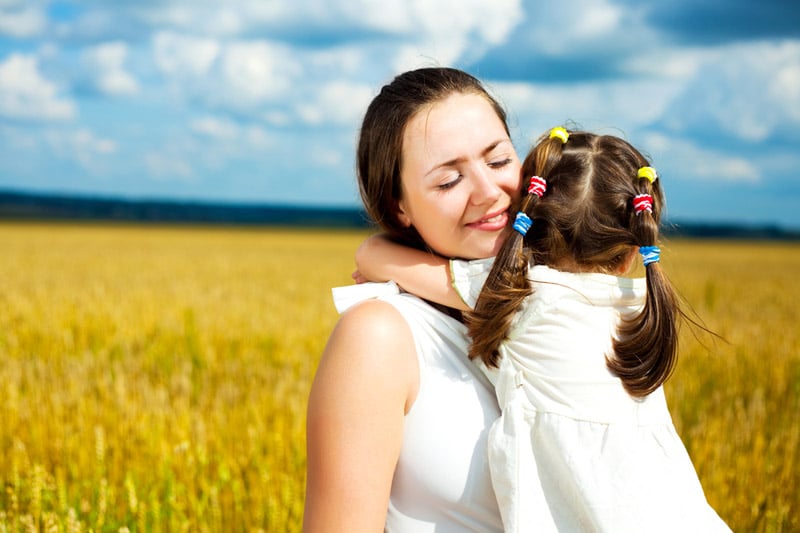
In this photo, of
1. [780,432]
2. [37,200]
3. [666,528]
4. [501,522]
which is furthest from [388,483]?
[37,200]

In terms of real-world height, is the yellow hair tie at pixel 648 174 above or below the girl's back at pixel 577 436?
above

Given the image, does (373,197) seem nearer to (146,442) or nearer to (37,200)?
(146,442)

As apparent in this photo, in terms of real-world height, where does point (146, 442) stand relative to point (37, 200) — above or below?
above

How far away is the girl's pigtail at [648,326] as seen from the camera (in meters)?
1.60

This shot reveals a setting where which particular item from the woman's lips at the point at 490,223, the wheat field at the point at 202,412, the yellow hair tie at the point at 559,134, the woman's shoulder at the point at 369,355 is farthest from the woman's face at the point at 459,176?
the wheat field at the point at 202,412

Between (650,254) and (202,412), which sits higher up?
(650,254)

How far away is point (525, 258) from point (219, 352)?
4789 mm

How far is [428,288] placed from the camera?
1.74 metres

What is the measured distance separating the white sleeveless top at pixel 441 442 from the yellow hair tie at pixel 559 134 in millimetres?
571

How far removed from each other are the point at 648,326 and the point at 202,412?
317 cm

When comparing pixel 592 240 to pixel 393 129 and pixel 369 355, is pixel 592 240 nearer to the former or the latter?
pixel 393 129

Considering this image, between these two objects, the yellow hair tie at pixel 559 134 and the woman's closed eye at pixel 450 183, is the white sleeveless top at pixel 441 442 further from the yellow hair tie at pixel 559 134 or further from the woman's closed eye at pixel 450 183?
the yellow hair tie at pixel 559 134

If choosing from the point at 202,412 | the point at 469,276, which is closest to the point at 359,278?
the point at 469,276

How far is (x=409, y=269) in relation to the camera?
1798 millimetres
